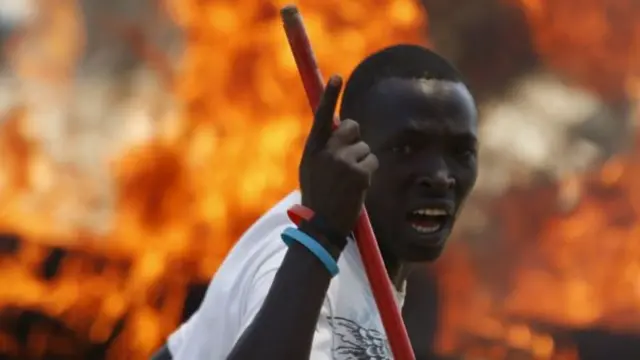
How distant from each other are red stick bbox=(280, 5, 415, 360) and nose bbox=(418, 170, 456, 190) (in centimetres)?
37

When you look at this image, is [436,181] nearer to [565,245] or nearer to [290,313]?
[290,313]

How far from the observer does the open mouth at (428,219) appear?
137 centimetres

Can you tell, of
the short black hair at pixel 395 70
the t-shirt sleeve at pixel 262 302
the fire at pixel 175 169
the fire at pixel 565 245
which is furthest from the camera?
the fire at pixel 565 245

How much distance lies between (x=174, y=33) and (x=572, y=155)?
1.81 metres

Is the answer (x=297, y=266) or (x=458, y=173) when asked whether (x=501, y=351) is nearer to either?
(x=458, y=173)

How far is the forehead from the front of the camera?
4.64 feet

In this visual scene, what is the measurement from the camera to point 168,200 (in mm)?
4152

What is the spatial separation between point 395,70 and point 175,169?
2.75 m

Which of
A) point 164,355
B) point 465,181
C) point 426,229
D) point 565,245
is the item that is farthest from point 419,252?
point 565,245

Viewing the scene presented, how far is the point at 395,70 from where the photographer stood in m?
1.49

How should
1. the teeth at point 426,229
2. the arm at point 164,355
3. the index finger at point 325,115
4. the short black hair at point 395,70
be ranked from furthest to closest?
the arm at point 164,355, the short black hair at point 395,70, the teeth at point 426,229, the index finger at point 325,115

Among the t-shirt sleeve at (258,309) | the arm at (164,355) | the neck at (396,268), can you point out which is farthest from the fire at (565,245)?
the t-shirt sleeve at (258,309)

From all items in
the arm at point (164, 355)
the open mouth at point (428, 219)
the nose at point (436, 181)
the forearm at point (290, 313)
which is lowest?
the arm at point (164, 355)

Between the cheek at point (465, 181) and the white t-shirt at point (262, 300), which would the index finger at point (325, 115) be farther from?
the cheek at point (465, 181)
